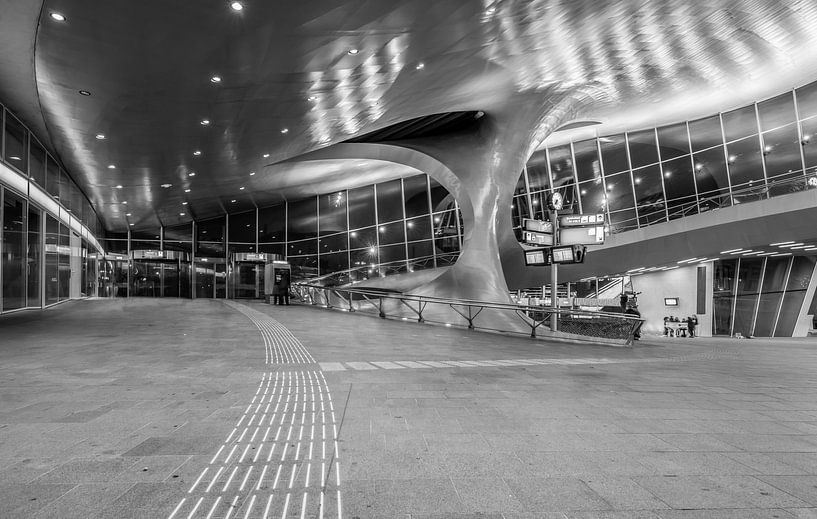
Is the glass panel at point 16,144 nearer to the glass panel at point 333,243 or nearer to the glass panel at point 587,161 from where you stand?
the glass panel at point 333,243

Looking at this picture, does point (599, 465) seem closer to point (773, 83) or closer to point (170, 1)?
point (170, 1)

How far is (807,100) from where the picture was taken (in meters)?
20.7

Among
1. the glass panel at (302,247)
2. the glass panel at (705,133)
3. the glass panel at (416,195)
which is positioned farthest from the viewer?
the glass panel at (302,247)

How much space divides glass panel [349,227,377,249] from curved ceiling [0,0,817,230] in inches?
511

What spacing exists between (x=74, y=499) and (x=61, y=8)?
866cm

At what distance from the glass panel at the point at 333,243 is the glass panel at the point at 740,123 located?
24.1m

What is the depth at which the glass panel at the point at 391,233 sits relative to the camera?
31.1 m

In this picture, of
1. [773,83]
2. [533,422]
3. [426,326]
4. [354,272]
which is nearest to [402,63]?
[426,326]

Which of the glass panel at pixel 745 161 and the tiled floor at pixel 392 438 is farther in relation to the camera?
the glass panel at pixel 745 161

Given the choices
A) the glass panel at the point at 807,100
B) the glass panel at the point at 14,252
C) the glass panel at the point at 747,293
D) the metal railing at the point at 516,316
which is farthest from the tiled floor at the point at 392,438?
the glass panel at the point at 747,293

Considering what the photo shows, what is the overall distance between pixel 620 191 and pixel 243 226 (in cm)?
2663

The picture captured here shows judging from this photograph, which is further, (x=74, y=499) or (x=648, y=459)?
(x=648, y=459)

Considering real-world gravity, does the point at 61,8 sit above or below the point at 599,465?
above

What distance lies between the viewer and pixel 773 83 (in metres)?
19.7
